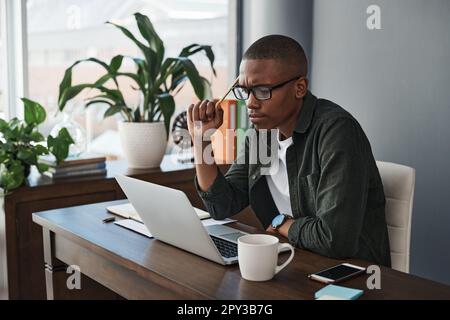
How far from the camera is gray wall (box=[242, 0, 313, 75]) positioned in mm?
3254

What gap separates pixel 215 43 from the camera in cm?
373

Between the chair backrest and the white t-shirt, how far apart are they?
1.04ft

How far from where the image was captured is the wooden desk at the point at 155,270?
4.47 ft

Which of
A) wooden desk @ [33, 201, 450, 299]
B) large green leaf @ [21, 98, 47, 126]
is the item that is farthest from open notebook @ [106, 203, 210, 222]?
large green leaf @ [21, 98, 47, 126]

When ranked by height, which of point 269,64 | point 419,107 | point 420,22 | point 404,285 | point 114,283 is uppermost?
point 420,22

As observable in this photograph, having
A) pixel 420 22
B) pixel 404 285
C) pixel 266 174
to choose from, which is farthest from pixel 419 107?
pixel 404 285

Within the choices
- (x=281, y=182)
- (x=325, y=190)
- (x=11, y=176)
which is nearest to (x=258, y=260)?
(x=325, y=190)

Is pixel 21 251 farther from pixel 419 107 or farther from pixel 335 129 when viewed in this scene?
pixel 419 107

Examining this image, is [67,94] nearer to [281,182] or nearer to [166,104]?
[166,104]

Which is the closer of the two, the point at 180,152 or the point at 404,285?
the point at 404,285

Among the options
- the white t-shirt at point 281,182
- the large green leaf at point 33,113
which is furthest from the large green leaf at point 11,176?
the white t-shirt at point 281,182

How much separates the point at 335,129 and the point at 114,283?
76cm

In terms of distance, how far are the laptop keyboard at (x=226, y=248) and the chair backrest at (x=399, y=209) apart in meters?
0.55

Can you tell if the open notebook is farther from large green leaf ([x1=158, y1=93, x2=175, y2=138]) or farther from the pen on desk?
large green leaf ([x1=158, y1=93, x2=175, y2=138])
